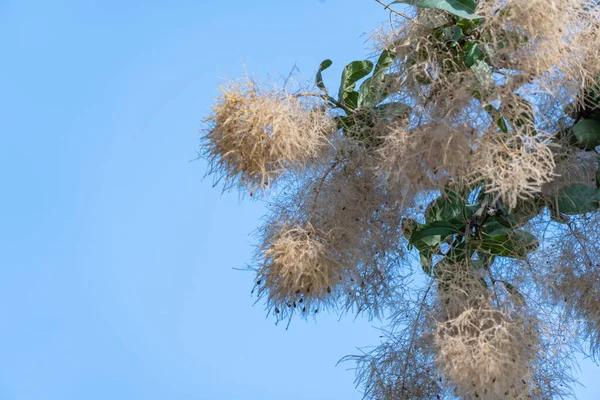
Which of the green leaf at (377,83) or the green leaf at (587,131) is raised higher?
the green leaf at (377,83)

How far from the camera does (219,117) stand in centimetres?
125

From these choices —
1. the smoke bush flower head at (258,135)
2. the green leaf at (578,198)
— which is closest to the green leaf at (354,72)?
the smoke bush flower head at (258,135)

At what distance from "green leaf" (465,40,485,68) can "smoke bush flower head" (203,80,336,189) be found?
23 cm

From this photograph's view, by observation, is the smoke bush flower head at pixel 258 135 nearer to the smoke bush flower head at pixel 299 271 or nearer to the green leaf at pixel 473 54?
the smoke bush flower head at pixel 299 271

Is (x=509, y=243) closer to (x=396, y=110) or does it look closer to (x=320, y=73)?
(x=396, y=110)

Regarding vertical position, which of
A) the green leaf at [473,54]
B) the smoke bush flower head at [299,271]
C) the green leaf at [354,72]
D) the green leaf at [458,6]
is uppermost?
the green leaf at [354,72]

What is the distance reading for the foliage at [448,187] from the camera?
1127mm

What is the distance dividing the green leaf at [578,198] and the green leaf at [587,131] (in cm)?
6

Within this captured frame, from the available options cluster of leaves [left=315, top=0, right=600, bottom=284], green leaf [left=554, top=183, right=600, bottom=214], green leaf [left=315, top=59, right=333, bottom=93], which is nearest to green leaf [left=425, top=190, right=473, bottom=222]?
cluster of leaves [left=315, top=0, right=600, bottom=284]

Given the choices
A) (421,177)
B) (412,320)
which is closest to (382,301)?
(412,320)

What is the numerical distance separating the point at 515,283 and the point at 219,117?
0.49 m

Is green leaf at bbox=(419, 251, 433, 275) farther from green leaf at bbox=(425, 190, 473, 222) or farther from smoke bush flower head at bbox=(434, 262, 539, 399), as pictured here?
smoke bush flower head at bbox=(434, 262, 539, 399)

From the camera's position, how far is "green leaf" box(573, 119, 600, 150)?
129 cm

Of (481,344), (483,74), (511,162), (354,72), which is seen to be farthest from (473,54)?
(481,344)
